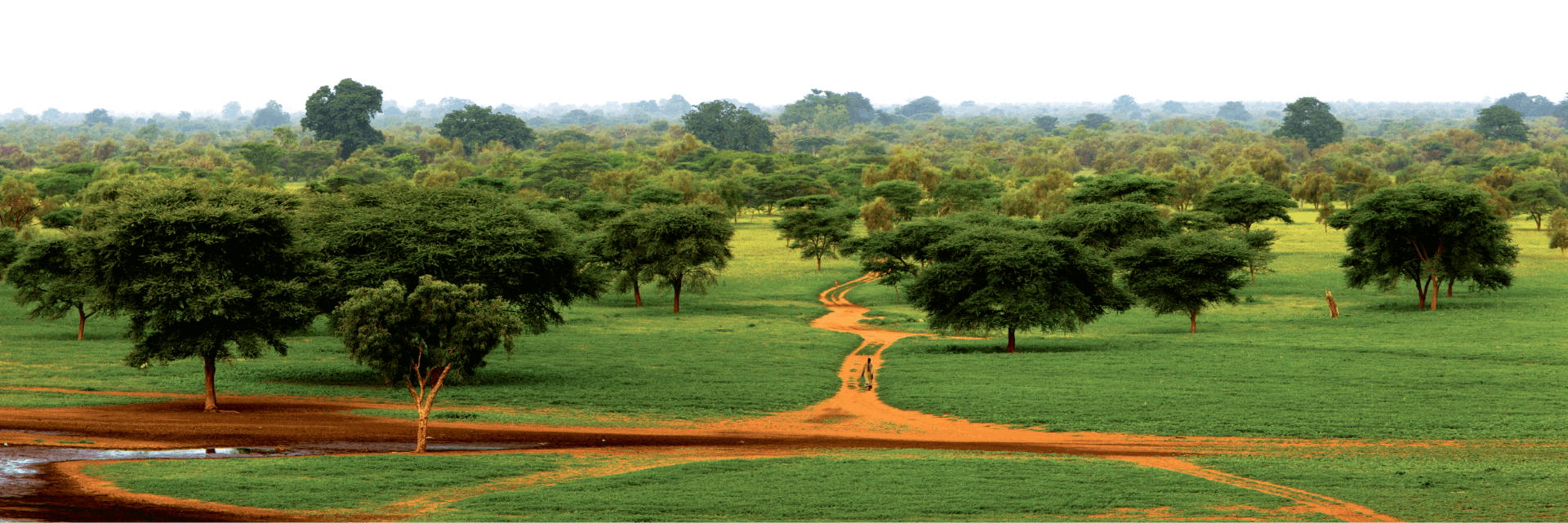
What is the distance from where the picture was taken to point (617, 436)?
32.7 m

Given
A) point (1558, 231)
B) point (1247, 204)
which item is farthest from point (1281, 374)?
point (1558, 231)

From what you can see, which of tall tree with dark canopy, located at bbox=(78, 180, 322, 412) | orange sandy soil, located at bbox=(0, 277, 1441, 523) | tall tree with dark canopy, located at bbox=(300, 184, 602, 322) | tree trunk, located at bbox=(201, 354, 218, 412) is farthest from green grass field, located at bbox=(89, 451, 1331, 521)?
tall tree with dark canopy, located at bbox=(300, 184, 602, 322)

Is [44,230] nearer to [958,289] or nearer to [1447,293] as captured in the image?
[958,289]

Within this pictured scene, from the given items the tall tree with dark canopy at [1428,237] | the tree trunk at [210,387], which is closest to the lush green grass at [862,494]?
the tree trunk at [210,387]

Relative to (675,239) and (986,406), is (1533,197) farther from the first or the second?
(986,406)

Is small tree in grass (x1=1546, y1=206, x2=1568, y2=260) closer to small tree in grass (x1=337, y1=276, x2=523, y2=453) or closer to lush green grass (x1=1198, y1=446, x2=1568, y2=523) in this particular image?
lush green grass (x1=1198, y1=446, x2=1568, y2=523)

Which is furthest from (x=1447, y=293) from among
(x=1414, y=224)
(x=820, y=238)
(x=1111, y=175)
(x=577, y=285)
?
(x=577, y=285)

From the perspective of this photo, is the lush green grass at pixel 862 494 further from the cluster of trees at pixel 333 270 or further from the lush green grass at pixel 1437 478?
the cluster of trees at pixel 333 270

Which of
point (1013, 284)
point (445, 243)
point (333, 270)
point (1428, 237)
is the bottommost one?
point (1013, 284)

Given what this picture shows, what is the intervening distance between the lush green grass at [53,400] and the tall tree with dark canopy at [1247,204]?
83998mm

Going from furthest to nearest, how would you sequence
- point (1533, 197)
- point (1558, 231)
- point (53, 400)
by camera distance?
point (1533, 197), point (1558, 231), point (53, 400)

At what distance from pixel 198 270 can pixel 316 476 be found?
13970mm

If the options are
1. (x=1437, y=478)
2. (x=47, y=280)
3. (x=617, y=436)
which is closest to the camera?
(x=1437, y=478)

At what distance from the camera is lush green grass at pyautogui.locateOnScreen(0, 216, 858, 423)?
39094 millimetres
